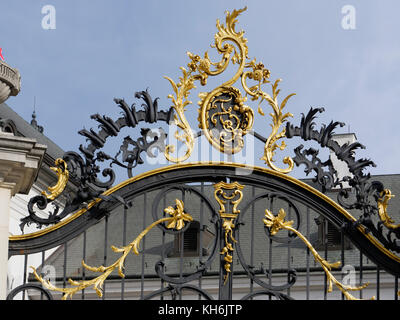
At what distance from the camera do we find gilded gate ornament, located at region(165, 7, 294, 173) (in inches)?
488

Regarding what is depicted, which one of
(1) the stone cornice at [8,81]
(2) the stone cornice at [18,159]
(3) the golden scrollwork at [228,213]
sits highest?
(1) the stone cornice at [8,81]

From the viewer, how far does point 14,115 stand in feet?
94.3

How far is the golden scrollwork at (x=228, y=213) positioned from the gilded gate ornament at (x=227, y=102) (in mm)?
409

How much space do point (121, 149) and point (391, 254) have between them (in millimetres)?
3239

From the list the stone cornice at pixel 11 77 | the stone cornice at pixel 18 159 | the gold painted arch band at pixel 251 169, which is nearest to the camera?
the stone cornice at pixel 18 159

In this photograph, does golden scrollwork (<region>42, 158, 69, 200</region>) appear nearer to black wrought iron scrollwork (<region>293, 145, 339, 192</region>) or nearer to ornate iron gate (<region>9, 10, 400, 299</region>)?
ornate iron gate (<region>9, 10, 400, 299</region>)

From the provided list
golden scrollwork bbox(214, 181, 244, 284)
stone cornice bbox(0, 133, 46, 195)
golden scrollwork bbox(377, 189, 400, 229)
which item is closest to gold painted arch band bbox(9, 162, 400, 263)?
golden scrollwork bbox(377, 189, 400, 229)

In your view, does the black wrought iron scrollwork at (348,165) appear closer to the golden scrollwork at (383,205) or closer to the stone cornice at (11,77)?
the golden scrollwork at (383,205)

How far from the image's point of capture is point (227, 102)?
1262 centimetres

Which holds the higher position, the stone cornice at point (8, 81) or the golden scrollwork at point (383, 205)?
the stone cornice at point (8, 81)

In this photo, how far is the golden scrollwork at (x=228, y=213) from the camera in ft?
40.1

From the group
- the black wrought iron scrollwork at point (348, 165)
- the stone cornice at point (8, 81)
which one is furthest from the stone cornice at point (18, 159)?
the black wrought iron scrollwork at point (348, 165)

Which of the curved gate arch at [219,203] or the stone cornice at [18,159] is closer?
the stone cornice at [18,159]

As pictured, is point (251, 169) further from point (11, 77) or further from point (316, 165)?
point (11, 77)
